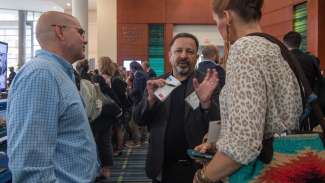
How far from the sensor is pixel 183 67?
270 cm

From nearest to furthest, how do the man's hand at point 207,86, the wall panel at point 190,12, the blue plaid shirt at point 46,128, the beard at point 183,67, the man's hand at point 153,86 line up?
1. the blue plaid shirt at point 46,128
2. the man's hand at point 207,86
3. the man's hand at point 153,86
4. the beard at point 183,67
5. the wall panel at point 190,12

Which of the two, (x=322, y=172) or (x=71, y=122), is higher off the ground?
(x=71, y=122)

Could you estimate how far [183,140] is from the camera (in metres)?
2.56

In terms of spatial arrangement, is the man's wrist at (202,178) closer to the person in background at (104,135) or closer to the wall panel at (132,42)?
the person in background at (104,135)

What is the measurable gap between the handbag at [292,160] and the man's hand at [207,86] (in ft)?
2.74

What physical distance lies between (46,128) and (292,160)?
806mm

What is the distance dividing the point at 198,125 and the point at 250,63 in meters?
1.25

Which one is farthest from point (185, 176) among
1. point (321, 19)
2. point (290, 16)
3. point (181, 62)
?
point (290, 16)

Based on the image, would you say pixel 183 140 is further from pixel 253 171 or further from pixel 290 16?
pixel 290 16

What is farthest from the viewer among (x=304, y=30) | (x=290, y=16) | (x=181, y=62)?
(x=290, y=16)

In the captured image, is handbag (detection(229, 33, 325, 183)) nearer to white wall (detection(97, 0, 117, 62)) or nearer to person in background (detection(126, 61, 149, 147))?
person in background (detection(126, 61, 149, 147))

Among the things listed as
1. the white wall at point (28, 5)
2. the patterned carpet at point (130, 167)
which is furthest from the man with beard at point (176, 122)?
the white wall at point (28, 5)

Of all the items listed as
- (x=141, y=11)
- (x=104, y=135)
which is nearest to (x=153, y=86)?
(x=104, y=135)

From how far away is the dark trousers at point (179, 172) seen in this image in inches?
98.8
